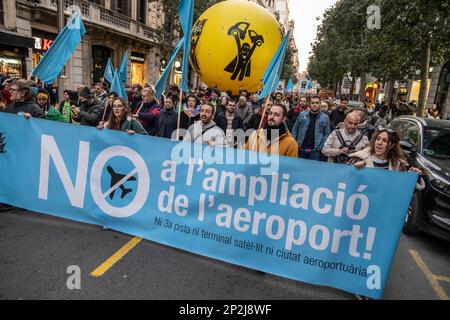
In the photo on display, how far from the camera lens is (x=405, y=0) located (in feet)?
29.4

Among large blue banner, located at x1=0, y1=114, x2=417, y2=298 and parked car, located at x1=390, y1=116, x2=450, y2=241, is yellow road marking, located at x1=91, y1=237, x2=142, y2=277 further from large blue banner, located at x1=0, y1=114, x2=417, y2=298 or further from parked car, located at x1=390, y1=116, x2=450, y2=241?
parked car, located at x1=390, y1=116, x2=450, y2=241

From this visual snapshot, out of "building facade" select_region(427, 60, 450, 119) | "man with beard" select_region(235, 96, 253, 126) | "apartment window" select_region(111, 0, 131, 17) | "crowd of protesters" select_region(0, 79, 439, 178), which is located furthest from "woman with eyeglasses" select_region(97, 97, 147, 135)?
"building facade" select_region(427, 60, 450, 119)

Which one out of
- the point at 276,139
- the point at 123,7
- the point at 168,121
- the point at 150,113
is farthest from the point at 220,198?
the point at 123,7

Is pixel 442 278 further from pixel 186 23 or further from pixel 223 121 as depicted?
pixel 223 121

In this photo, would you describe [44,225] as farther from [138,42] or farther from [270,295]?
[138,42]

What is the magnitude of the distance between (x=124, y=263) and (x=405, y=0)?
9955 mm

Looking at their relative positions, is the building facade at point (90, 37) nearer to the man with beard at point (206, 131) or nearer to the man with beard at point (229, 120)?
the man with beard at point (229, 120)

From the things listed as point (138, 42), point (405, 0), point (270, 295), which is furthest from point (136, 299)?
point (138, 42)

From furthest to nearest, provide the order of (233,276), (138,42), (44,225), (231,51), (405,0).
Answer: (138,42) < (405,0) < (231,51) < (44,225) < (233,276)

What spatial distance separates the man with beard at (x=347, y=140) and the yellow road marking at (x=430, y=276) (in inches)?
64.9

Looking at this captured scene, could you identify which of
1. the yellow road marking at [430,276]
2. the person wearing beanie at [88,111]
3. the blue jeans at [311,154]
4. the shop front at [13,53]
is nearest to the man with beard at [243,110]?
the blue jeans at [311,154]

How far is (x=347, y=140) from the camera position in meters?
5.25

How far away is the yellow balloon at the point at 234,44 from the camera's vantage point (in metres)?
5.25

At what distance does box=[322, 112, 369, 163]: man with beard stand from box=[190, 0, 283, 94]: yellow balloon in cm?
171
